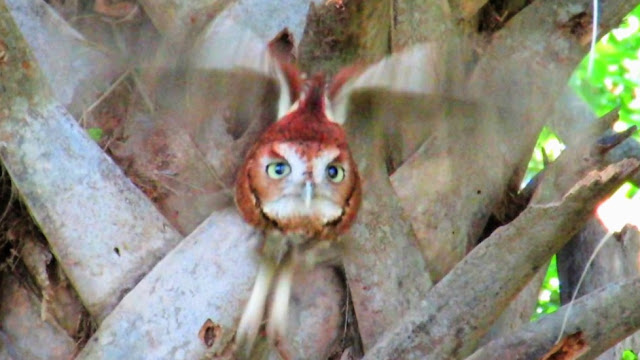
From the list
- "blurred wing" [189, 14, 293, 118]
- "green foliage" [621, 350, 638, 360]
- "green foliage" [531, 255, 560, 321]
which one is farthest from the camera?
"green foliage" [531, 255, 560, 321]

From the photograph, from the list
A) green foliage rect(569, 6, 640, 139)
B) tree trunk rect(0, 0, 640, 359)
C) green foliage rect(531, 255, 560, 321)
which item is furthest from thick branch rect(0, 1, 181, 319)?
green foliage rect(569, 6, 640, 139)

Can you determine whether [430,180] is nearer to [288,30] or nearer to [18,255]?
[288,30]

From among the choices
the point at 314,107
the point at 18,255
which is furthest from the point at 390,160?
the point at 18,255

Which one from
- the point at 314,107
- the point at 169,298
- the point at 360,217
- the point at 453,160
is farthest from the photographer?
the point at 453,160

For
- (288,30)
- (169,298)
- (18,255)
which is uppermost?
(288,30)

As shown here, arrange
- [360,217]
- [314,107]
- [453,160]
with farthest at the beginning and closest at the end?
[453,160]
[360,217]
[314,107]

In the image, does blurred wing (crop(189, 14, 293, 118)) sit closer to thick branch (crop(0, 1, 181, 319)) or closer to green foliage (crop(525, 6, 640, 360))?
thick branch (crop(0, 1, 181, 319))

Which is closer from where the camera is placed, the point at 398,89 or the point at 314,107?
the point at 314,107

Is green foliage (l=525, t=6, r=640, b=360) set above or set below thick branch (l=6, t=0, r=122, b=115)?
above
